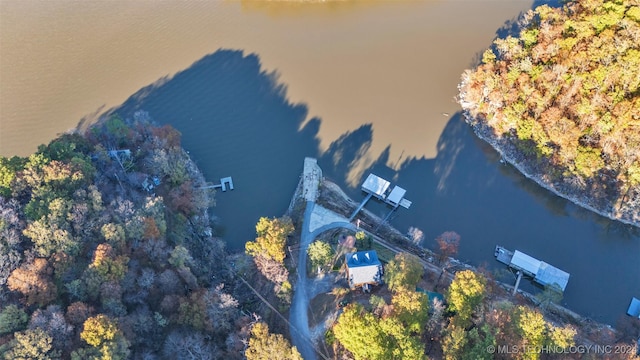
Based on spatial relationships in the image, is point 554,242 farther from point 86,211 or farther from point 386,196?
point 86,211

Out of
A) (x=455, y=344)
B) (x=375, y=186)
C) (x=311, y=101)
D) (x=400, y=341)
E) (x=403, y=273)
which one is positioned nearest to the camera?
(x=400, y=341)

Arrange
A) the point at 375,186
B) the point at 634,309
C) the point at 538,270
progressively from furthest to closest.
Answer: the point at 375,186 < the point at 538,270 < the point at 634,309

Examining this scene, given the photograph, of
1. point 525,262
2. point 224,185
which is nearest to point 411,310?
point 525,262

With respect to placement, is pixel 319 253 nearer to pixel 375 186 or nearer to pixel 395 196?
pixel 375 186

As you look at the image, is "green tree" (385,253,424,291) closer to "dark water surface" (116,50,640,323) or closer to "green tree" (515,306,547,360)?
"dark water surface" (116,50,640,323)

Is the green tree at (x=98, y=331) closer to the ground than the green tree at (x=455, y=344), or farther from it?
closer to the ground

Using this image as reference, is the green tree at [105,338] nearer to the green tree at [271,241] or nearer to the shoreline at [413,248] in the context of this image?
the green tree at [271,241]

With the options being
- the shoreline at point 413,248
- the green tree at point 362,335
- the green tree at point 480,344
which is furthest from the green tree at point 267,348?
the shoreline at point 413,248
